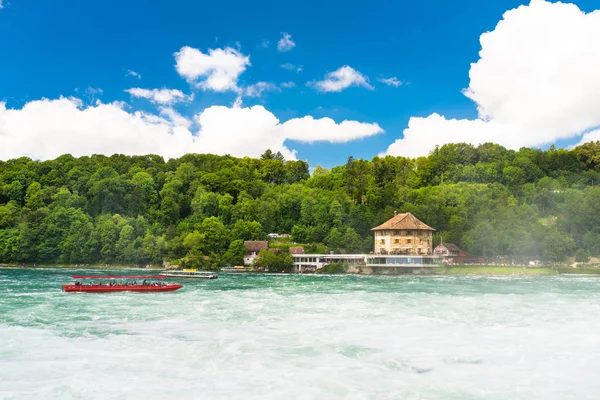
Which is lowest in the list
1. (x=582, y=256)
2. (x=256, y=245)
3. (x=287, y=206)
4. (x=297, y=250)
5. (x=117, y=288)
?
(x=117, y=288)

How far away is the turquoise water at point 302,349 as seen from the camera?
52.2 ft

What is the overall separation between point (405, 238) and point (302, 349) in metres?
62.6

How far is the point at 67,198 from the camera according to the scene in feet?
347

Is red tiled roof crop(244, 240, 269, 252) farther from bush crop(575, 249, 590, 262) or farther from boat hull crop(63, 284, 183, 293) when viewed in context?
bush crop(575, 249, 590, 262)

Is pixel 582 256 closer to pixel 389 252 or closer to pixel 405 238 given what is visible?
pixel 405 238

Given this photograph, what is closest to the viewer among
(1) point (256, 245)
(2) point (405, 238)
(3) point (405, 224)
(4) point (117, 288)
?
(4) point (117, 288)

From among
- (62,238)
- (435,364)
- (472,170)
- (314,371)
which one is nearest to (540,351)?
(435,364)

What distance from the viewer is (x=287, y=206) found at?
348 feet

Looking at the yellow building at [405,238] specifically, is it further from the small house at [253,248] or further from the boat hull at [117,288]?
the boat hull at [117,288]

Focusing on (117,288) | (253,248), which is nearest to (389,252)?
(253,248)

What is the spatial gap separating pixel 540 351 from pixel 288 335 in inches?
421

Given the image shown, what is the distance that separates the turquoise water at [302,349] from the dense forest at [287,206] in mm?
51105

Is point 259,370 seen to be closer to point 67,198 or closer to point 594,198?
point 594,198

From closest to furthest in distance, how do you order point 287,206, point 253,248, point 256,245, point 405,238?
point 405,238 < point 253,248 < point 256,245 < point 287,206
